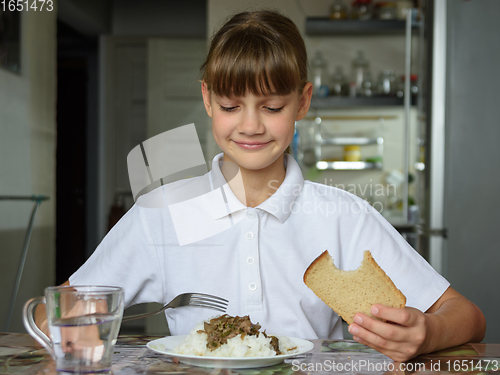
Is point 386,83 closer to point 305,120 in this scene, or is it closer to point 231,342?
point 305,120

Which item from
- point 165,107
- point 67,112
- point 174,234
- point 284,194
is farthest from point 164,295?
point 67,112

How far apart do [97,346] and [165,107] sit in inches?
153

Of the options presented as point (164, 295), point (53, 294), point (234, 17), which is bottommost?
point (164, 295)

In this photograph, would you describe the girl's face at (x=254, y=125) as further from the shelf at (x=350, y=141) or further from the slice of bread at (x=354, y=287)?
the shelf at (x=350, y=141)

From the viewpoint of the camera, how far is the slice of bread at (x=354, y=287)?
639mm

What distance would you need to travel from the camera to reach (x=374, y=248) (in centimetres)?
93

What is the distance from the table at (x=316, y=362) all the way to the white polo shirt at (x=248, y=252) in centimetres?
21

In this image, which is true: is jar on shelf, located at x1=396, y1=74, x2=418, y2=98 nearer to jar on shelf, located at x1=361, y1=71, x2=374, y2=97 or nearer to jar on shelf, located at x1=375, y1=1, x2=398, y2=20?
jar on shelf, located at x1=361, y1=71, x2=374, y2=97

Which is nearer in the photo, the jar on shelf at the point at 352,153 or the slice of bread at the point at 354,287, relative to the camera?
the slice of bread at the point at 354,287

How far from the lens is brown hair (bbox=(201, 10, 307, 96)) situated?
827 mm

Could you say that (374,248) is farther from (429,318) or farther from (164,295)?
(164,295)

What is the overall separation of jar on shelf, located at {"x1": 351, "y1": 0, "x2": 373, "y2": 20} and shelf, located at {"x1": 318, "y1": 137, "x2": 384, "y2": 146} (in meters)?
0.85

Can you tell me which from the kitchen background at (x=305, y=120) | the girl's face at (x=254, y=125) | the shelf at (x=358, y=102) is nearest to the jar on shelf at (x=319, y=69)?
the kitchen background at (x=305, y=120)

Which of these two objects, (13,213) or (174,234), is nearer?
(174,234)
